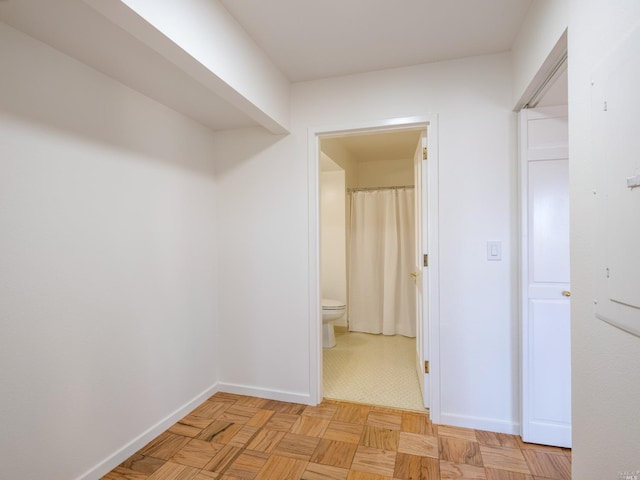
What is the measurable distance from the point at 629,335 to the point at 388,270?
3.17 meters

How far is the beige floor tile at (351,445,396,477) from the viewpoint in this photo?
166cm

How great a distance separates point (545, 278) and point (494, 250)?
30cm

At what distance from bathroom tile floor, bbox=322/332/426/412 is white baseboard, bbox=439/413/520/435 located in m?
0.19

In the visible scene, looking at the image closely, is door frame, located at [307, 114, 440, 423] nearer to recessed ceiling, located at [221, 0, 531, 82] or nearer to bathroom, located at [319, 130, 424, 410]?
recessed ceiling, located at [221, 0, 531, 82]

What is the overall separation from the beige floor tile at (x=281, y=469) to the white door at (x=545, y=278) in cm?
132

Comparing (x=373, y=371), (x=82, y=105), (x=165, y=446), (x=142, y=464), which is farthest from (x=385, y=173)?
(x=142, y=464)

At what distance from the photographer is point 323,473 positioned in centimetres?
164

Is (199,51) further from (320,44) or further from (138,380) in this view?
(138,380)

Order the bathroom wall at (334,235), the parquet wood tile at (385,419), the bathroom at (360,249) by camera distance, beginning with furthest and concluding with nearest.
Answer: the bathroom wall at (334,235) → the bathroom at (360,249) → the parquet wood tile at (385,419)

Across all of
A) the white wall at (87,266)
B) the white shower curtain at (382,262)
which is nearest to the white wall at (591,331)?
the white wall at (87,266)

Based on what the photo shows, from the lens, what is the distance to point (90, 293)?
1.61 metres

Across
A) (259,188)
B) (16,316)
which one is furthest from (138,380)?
(259,188)

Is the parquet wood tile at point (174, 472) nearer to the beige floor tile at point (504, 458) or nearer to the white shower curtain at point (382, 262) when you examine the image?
the beige floor tile at point (504, 458)

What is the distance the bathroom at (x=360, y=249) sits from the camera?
137 inches
